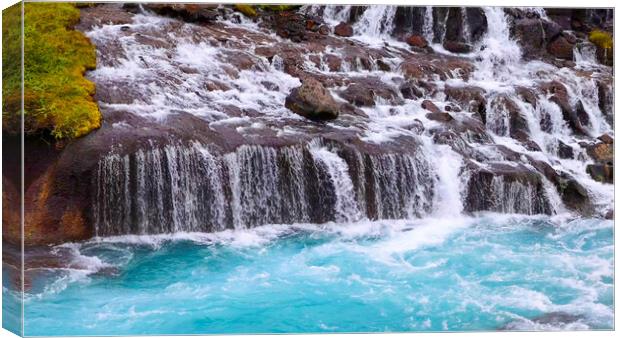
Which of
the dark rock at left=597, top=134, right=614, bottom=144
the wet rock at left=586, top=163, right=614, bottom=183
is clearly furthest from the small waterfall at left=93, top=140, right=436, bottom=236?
the dark rock at left=597, top=134, right=614, bottom=144

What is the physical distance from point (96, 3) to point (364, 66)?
13.3 feet

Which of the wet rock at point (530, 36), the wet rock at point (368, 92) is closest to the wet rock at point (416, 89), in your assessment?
the wet rock at point (368, 92)

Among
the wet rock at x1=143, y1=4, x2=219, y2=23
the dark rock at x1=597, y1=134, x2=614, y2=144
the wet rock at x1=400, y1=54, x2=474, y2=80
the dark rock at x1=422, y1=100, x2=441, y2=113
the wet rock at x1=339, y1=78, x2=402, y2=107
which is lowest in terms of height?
the dark rock at x1=597, y1=134, x2=614, y2=144

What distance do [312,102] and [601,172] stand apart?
342 cm

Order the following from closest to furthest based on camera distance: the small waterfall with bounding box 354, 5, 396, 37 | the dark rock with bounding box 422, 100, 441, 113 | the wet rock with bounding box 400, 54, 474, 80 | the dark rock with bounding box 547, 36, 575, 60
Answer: the small waterfall with bounding box 354, 5, 396, 37, the dark rock with bounding box 547, 36, 575, 60, the wet rock with bounding box 400, 54, 474, 80, the dark rock with bounding box 422, 100, 441, 113

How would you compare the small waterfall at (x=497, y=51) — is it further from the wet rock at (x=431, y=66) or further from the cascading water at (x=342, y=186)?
the wet rock at (x=431, y=66)

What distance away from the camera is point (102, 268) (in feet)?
30.1

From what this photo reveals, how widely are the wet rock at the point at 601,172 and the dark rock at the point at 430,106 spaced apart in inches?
76.5

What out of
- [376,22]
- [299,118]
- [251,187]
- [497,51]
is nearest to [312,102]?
[299,118]

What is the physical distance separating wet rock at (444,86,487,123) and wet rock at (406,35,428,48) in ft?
2.26

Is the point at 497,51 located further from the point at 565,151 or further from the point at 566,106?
the point at 565,151

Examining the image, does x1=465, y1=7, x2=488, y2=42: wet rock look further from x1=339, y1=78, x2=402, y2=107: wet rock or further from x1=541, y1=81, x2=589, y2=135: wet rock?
x1=339, y1=78, x2=402, y2=107: wet rock

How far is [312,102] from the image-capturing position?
11312mm

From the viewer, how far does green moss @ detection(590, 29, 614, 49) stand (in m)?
10.5
